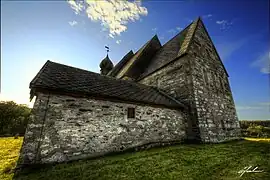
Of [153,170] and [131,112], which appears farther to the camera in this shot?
[131,112]

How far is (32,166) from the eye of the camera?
200 inches

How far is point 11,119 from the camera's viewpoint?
25.7 metres

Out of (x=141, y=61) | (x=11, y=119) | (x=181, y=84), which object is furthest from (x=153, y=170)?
(x=11, y=119)

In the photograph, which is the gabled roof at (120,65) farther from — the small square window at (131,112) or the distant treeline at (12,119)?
the distant treeline at (12,119)

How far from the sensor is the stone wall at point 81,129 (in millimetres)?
5496

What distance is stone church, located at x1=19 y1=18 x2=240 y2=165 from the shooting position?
5859 mm

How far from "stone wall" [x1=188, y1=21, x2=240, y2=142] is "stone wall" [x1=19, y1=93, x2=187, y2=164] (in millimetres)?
3783

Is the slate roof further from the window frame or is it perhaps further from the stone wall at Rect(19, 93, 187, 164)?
the window frame

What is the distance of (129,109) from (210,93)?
7696 millimetres

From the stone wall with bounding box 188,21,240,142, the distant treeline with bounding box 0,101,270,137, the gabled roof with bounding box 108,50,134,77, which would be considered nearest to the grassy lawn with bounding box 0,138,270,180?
the stone wall with bounding box 188,21,240,142

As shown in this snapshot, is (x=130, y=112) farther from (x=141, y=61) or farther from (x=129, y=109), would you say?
(x=141, y=61)

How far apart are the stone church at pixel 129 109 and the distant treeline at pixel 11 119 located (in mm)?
23413

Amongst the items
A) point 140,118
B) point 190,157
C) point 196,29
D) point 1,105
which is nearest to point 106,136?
point 140,118

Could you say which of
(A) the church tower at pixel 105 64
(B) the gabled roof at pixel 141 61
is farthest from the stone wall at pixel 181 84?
(A) the church tower at pixel 105 64
